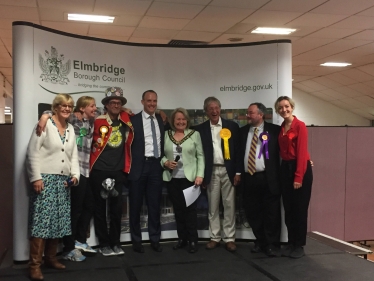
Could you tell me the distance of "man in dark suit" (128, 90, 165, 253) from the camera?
162 inches

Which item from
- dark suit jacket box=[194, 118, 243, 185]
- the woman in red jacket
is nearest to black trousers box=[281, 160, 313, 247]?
the woman in red jacket

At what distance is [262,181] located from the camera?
4.04 meters

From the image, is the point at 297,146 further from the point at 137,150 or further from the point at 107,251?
the point at 107,251

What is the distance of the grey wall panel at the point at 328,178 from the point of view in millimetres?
6340

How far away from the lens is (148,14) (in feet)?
19.9

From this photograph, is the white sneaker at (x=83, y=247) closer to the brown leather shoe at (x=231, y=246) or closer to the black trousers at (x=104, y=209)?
the black trousers at (x=104, y=209)

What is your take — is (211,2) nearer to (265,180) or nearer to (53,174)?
(265,180)

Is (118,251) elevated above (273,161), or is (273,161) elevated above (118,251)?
(273,161)

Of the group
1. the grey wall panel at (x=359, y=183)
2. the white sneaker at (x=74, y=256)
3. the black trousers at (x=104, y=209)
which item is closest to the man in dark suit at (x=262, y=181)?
the black trousers at (x=104, y=209)

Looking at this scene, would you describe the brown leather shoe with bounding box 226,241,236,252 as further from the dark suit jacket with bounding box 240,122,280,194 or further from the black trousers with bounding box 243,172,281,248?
the dark suit jacket with bounding box 240,122,280,194

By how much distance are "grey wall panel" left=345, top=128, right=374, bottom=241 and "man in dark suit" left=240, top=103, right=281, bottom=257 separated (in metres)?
2.91

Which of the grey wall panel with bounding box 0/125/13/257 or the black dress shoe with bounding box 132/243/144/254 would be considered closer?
the black dress shoe with bounding box 132/243/144/254

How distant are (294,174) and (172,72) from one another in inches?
71.0

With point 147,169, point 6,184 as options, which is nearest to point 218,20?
point 147,169
